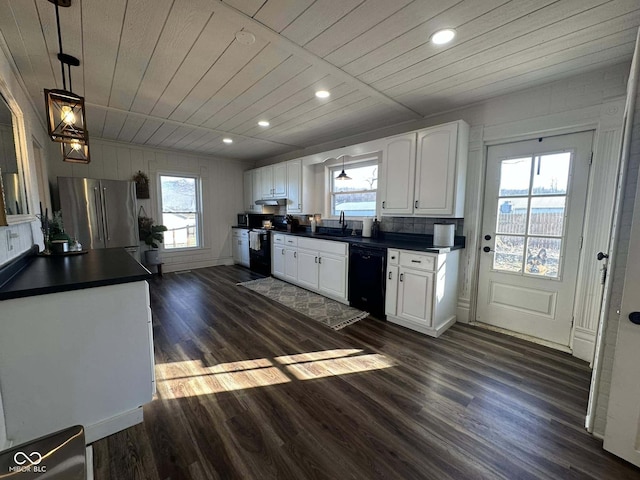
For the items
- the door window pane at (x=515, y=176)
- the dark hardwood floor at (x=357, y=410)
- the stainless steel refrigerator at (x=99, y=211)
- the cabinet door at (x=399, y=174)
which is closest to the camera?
the dark hardwood floor at (x=357, y=410)

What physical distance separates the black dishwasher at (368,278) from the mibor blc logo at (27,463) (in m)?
2.93

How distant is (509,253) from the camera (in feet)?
9.46

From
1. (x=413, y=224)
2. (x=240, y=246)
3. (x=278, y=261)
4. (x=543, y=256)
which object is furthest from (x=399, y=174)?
(x=240, y=246)

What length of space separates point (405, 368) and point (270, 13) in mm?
2785

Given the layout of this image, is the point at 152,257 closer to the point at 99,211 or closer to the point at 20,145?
the point at 99,211

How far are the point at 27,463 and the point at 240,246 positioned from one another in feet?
18.1

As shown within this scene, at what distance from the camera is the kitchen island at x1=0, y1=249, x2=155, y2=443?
4.29 ft

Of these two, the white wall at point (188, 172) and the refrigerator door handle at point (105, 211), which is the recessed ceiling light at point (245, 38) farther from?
the white wall at point (188, 172)

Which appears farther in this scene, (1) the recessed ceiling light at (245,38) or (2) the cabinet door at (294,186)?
(2) the cabinet door at (294,186)

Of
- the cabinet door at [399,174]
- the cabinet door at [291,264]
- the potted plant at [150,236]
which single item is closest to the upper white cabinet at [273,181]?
the cabinet door at [291,264]

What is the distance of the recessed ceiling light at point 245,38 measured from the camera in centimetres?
179

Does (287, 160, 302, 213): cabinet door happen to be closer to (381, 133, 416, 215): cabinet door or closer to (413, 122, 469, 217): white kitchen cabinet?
(381, 133, 416, 215): cabinet door

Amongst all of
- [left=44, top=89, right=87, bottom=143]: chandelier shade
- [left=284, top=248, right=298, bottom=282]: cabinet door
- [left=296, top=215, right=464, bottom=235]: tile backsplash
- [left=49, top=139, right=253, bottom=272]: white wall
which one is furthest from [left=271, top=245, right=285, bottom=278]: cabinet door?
[left=44, top=89, right=87, bottom=143]: chandelier shade

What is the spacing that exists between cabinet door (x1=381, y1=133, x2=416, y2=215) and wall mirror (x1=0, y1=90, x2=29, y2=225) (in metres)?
3.35
